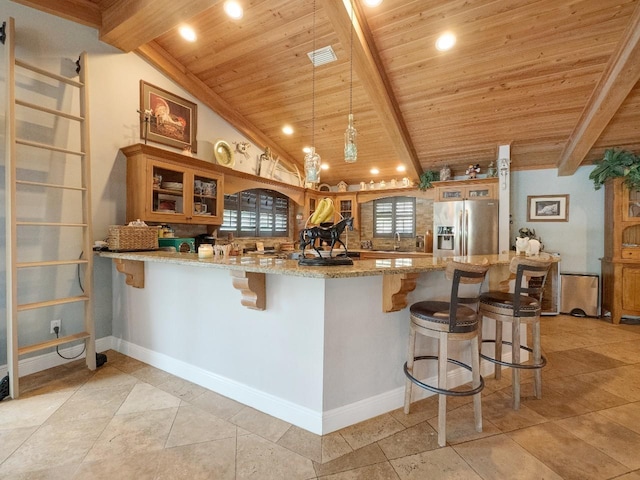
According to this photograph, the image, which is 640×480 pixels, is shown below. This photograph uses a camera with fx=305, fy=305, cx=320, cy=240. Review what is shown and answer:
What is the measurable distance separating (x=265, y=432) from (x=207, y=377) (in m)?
0.75

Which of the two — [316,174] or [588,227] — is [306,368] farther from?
[588,227]

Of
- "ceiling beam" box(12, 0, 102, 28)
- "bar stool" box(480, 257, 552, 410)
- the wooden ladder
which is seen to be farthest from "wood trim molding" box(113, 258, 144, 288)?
"bar stool" box(480, 257, 552, 410)

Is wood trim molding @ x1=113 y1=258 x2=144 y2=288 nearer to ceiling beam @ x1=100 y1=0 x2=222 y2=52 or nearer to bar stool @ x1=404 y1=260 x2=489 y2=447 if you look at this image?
ceiling beam @ x1=100 y1=0 x2=222 y2=52

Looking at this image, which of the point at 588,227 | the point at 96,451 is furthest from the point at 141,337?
the point at 588,227

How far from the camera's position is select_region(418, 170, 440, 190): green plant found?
17.6 feet

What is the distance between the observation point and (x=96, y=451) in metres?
1.62

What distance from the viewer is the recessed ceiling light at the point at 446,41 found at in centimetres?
305

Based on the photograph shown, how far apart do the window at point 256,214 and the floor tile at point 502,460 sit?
3860 millimetres

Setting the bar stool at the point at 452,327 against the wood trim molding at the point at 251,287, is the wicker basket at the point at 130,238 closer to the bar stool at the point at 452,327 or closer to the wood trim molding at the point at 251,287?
the wood trim molding at the point at 251,287

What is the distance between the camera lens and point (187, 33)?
131 inches

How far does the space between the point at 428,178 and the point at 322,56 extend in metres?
2.86

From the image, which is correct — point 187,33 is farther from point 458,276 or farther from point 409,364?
point 409,364

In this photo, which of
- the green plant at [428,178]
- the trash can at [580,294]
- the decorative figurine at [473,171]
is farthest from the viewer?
the green plant at [428,178]

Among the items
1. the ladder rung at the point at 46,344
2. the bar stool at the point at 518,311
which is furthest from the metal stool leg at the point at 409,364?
the ladder rung at the point at 46,344
